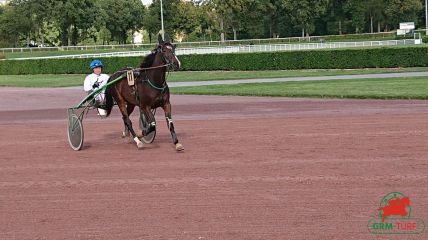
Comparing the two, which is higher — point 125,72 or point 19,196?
point 125,72

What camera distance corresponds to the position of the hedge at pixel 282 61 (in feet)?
118

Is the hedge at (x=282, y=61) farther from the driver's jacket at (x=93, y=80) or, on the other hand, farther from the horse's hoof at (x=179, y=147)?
the horse's hoof at (x=179, y=147)

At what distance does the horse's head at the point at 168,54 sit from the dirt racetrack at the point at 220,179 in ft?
4.63

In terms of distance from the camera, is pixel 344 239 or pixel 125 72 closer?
pixel 344 239

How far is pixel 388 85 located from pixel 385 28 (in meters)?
80.5

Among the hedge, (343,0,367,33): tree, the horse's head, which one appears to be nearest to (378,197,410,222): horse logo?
the horse's head

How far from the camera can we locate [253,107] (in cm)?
1773

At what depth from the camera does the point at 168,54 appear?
973cm

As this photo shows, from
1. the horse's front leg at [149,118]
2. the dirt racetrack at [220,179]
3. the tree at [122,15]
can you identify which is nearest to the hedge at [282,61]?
the dirt racetrack at [220,179]

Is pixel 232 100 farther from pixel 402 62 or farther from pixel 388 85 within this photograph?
pixel 402 62

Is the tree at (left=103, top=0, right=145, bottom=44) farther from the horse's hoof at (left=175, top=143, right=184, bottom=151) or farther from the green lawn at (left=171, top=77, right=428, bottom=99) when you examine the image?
the horse's hoof at (left=175, top=143, right=184, bottom=151)

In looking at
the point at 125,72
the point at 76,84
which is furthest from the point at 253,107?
the point at 76,84

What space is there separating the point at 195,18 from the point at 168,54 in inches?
3200

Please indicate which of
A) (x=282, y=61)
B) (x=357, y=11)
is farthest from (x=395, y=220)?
(x=357, y=11)
